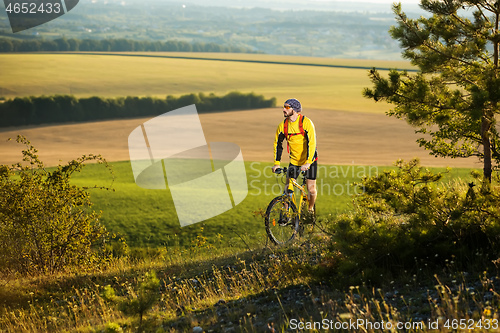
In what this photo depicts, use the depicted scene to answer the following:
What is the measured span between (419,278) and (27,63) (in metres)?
139

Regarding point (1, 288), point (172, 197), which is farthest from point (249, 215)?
point (1, 288)

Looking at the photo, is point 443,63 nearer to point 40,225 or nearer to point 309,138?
point 309,138

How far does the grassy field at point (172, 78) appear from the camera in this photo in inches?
4050

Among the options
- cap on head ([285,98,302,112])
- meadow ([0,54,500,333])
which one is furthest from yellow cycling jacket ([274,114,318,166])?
meadow ([0,54,500,333])

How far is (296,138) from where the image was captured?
10617 mm

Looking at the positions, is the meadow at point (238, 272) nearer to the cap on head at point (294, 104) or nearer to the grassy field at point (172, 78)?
the cap on head at point (294, 104)

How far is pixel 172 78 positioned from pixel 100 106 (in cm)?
5735

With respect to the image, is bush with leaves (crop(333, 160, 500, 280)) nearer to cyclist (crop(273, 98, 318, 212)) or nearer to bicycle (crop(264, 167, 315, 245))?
cyclist (crop(273, 98, 318, 212))

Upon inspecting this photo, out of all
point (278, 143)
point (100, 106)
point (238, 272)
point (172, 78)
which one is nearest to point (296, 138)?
point (278, 143)

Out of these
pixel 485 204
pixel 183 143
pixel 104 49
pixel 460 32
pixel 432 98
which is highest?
pixel 104 49

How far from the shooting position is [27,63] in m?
131

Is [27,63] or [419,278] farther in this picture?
[27,63]

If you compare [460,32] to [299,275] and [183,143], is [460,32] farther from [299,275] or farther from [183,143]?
[183,143]

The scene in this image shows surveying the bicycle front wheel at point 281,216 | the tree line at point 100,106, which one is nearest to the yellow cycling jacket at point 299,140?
the bicycle front wheel at point 281,216
